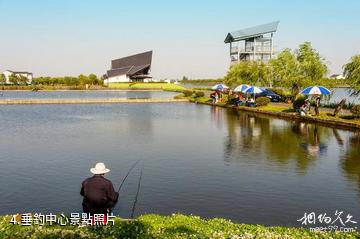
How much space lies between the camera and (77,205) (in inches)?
432

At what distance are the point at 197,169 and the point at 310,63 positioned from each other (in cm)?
3345

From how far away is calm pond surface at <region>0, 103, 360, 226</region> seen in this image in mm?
11031

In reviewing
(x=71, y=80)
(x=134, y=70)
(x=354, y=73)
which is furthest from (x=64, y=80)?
(x=354, y=73)

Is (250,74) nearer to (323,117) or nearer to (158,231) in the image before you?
(323,117)

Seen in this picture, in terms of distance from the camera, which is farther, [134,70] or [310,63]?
[134,70]

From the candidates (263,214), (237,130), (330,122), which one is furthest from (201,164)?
(330,122)

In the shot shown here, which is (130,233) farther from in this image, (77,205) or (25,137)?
(25,137)

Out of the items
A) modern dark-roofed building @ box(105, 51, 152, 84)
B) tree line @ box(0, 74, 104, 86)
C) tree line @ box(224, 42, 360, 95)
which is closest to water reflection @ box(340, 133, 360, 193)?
tree line @ box(224, 42, 360, 95)

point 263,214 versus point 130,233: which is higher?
point 130,233

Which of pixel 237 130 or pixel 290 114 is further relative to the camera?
pixel 290 114

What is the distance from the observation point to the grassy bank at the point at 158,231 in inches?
290

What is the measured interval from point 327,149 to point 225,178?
8.45 m

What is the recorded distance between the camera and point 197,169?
15.5 m

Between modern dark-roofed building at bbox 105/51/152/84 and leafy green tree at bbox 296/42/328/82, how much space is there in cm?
10169
